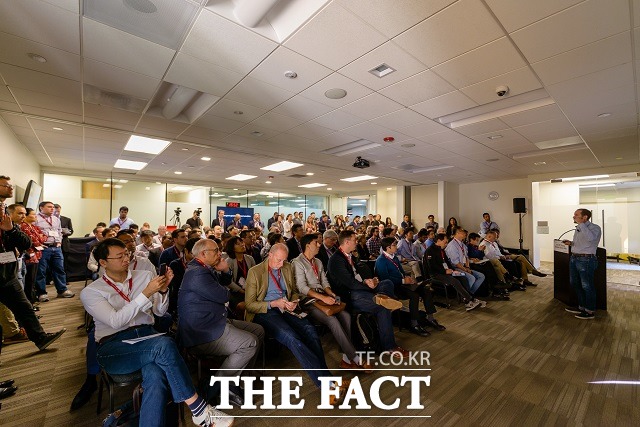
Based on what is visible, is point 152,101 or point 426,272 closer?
point 152,101

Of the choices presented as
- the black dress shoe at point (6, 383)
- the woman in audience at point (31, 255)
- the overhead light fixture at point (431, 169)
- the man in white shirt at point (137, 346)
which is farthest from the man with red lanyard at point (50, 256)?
the overhead light fixture at point (431, 169)

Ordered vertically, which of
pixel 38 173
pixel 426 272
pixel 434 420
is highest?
pixel 38 173

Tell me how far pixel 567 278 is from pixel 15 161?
1078cm

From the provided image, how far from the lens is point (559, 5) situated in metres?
2.00

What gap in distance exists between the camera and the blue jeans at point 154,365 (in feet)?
5.87

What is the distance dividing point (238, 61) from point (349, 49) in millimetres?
1108

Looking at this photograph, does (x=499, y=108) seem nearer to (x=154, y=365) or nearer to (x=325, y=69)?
(x=325, y=69)

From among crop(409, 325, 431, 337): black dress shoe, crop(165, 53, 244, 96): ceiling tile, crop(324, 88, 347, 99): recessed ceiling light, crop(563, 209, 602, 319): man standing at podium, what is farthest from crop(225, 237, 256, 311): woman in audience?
crop(563, 209, 602, 319): man standing at podium

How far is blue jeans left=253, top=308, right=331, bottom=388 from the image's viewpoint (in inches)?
96.0

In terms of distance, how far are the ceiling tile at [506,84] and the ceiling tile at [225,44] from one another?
8.02ft

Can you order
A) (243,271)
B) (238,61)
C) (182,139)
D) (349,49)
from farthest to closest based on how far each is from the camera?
(182,139)
(243,271)
(238,61)
(349,49)

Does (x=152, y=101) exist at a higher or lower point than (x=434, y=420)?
higher

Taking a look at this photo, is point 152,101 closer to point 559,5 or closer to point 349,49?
point 349,49

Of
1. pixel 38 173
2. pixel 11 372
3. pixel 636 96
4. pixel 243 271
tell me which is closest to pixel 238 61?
pixel 243 271
